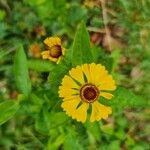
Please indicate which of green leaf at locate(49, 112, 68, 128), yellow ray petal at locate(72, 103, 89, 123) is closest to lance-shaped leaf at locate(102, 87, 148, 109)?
yellow ray petal at locate(72, 103, 89, 123)

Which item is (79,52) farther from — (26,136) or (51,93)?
(26,136)

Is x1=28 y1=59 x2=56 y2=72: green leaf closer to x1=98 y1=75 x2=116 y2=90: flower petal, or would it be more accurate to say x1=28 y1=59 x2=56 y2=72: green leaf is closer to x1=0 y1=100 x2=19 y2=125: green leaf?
x1=0 y1=100 x2=19 y2=125: green leaf

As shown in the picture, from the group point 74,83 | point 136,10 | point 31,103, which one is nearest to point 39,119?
point 31,103

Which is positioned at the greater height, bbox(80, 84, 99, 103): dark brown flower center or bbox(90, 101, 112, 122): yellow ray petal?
bbox(80, 84, 99, 103): dark brown flower center

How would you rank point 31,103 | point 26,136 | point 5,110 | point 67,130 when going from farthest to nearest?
point 26,136 < point 67,130 < point 31,103 < point 5,110

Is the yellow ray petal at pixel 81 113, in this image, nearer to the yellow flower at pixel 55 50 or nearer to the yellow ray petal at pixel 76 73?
the yellow ray petal at pixel 76 73

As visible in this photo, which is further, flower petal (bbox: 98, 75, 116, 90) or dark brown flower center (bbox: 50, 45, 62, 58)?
dark brown flower center (bbox: 50, 45, 62, 58)
